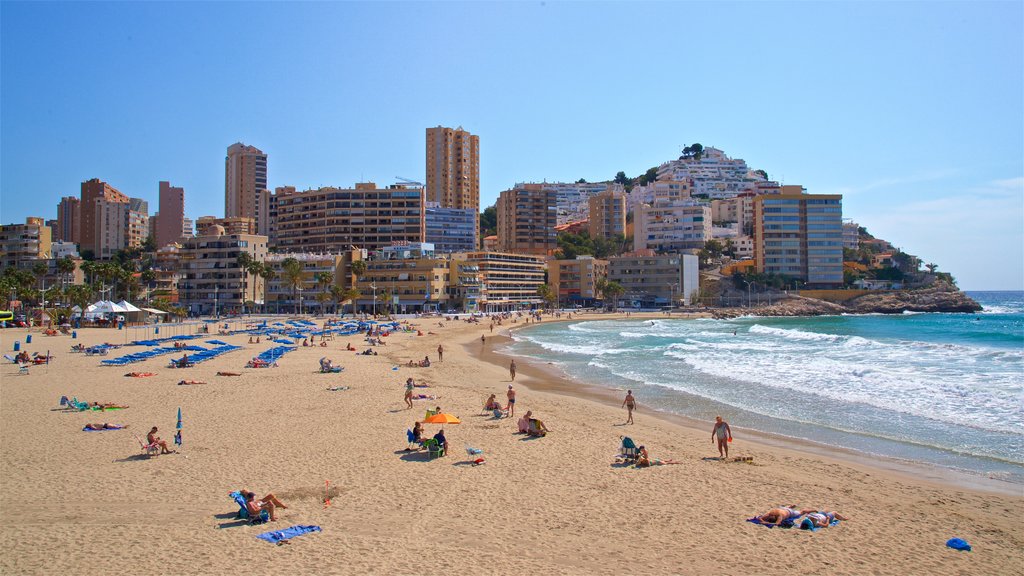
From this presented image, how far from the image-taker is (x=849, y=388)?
87.0ft

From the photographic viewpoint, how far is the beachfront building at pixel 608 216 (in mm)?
150500

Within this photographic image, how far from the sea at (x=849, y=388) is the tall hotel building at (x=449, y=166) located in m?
102

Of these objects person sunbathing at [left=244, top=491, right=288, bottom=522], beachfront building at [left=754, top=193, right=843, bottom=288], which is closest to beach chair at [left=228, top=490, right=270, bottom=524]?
person sunbathing at [left=244, top=491, right=288, bottom=522]

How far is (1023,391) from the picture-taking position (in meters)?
24.5

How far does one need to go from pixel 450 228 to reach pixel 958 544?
416 ft

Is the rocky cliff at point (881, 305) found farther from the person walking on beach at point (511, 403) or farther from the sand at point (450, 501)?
the sand at point (450, 501)

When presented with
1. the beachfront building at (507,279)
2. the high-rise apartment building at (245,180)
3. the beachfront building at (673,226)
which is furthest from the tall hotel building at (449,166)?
the high-rise apartment building at (245,180)

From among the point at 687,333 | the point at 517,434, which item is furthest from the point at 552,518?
the point at 687,333

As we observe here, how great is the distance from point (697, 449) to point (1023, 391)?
16926 millimetres

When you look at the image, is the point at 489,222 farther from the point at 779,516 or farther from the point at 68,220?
the point at 779,516

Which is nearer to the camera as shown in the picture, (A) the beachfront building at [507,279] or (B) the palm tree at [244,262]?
(B) the palm tree at [244,262]

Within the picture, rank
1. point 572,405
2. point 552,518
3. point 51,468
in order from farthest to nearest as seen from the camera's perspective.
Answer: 1. point 572,405
2. point 51,468
3. point 552,518

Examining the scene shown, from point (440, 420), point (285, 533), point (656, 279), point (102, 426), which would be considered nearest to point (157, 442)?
point (102, 426)

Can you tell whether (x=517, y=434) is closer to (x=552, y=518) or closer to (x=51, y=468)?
(x=552, y=518)
